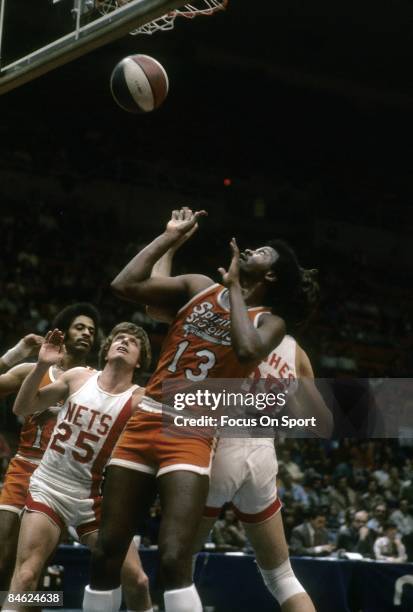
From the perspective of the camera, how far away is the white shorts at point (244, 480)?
17.5ft

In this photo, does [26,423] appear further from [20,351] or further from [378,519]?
[378,519]

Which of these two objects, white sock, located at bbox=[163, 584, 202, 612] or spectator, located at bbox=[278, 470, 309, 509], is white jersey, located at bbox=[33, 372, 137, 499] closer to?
white sock, located at bbox=[163, 584, 202, 612]

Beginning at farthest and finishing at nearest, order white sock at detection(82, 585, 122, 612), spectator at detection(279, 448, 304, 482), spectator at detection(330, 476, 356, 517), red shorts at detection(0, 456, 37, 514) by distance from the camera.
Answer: spectator at detection(279, 448, 304, 482) → spectator at detection(330, 476, 356, 517) → red shorts at detection(0, 456, 37, 514) → white sock at detection(82, 585, 122, 612)

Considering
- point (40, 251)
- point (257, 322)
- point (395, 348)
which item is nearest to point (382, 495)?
point (395, 348)

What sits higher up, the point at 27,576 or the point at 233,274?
the point at 233,274

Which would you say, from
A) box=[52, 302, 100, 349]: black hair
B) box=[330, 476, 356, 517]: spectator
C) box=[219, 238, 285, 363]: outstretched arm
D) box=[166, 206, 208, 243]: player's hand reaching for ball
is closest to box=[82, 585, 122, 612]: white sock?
box=[219, 238, 285, 363]: outstretched arm

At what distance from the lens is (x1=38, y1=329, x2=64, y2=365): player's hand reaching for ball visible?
566 cm

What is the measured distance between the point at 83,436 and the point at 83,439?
0.02 metres

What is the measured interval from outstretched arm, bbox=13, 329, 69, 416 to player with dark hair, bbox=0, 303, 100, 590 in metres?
0.53

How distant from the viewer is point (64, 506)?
5.88m

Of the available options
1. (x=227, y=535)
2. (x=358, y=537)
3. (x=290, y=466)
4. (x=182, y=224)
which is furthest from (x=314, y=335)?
(x=182, y=224)

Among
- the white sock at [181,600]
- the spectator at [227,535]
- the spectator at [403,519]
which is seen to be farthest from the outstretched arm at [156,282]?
the spectator at [403,519]

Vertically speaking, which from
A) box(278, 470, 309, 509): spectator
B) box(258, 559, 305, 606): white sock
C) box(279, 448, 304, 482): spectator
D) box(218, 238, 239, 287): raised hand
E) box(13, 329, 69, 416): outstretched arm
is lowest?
box(258, 559, 305, 606): white sock

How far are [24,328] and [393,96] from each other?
1370cm
